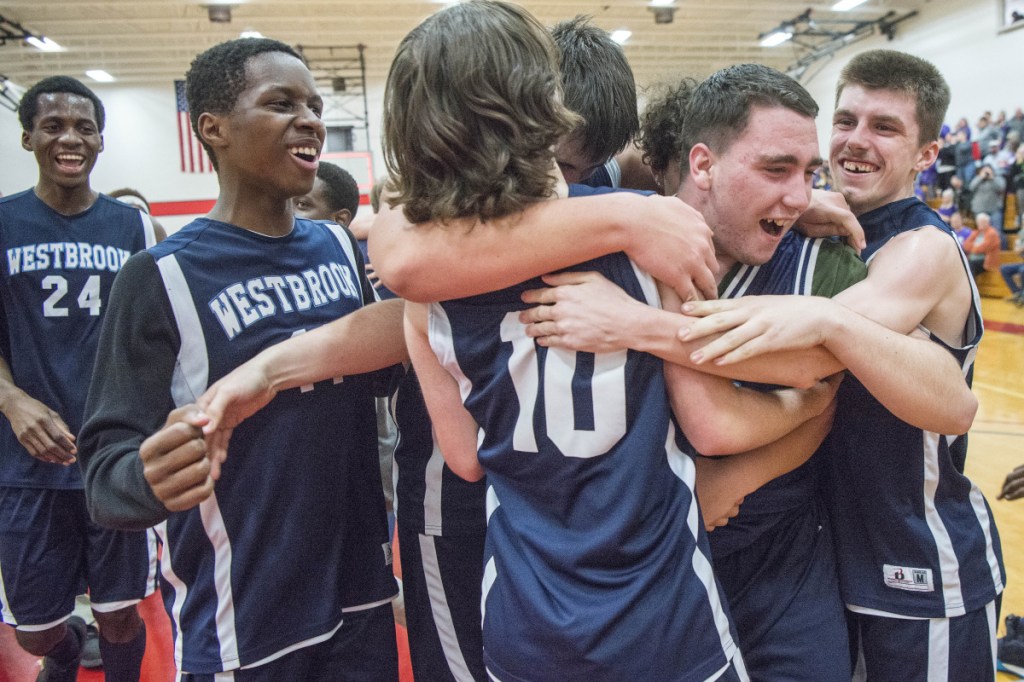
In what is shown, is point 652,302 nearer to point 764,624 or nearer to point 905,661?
point 764,624

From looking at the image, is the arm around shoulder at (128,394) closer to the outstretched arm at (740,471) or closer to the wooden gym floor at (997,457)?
the outstretched arm at (740,471)

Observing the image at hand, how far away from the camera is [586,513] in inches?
51.5

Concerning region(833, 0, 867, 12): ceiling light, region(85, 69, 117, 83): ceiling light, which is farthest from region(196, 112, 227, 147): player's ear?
region(85, 69, 117, 83): ceiling light

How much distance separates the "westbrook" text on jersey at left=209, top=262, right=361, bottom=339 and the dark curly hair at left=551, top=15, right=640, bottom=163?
76 cm

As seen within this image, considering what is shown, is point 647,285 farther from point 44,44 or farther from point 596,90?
point 44,44

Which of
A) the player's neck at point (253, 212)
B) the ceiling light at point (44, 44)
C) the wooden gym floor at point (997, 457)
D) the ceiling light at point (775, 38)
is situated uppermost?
the ceiling light at point (775, 38)

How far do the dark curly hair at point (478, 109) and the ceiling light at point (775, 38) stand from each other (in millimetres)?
20429

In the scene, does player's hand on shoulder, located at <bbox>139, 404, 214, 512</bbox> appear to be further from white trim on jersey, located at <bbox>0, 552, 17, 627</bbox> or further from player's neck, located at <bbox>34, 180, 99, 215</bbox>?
player's neck, located at <bbox>34, 180, 99, 215</bbox>

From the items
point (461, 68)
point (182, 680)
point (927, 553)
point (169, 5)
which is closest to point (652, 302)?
point (461, 68)

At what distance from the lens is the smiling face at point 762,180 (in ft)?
5.37

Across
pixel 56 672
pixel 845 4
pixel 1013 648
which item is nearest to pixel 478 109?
pixel 56 672

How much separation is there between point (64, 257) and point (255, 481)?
1.89 metres

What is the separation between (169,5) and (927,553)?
18.0 metres

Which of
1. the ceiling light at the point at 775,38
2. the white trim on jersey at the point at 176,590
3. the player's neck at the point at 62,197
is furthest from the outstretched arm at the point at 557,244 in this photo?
the ceiling light at the point at 775,38
